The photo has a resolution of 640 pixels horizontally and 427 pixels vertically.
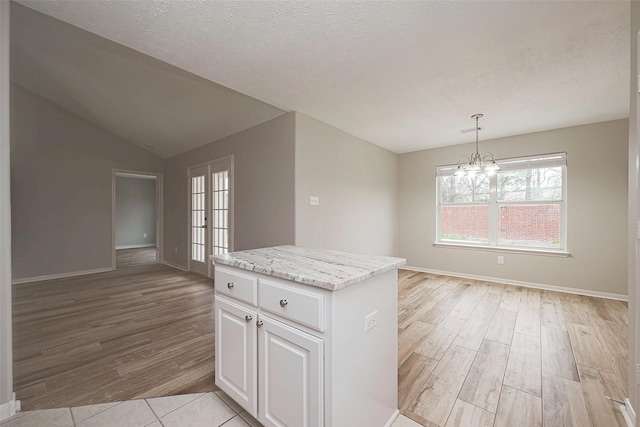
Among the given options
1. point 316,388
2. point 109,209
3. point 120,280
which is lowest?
point 120,280

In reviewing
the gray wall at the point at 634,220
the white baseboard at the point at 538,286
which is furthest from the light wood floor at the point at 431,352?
the gray wall at the point at 634,220

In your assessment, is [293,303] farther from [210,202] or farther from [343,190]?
[210,202]

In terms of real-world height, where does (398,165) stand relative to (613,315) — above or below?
above

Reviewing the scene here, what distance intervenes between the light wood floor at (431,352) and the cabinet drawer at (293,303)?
1.03 m

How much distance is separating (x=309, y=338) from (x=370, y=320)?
1.16 ft

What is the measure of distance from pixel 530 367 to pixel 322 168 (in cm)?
300

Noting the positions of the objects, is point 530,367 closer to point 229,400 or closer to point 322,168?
point 229,400

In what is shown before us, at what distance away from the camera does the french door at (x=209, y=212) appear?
4.46m

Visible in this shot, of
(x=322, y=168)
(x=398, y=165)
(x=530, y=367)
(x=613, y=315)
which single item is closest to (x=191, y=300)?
(x=322, y=168)

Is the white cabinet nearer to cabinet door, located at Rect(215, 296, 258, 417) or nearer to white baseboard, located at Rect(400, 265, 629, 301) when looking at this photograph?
cabinet door, located at Rect(215, 296, 258, 417)

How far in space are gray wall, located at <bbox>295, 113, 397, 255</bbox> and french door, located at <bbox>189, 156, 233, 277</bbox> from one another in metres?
1.59

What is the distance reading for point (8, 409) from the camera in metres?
1.53

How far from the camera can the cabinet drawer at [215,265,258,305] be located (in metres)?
1.42

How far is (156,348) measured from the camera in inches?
90.9
